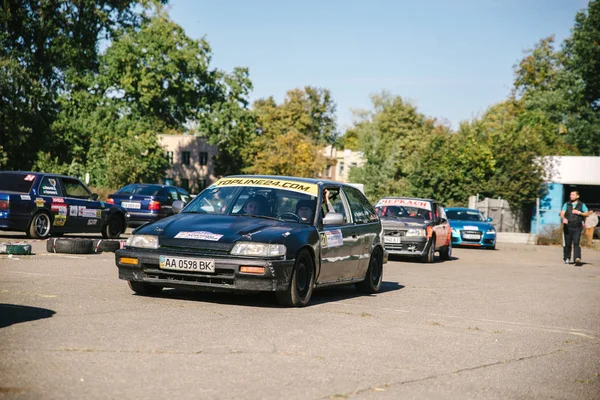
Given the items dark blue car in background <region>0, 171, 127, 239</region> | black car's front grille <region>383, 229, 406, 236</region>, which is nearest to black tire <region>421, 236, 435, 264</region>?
black car's front grille <region>383, 229, 406, 236</region>

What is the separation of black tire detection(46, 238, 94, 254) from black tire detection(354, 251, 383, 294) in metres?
6.46

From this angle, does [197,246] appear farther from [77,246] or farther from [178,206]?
[77,246]

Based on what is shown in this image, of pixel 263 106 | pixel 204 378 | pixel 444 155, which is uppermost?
pixel 263 106

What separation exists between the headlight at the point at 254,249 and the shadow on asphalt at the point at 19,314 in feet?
6.99

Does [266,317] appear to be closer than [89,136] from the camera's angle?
Yes

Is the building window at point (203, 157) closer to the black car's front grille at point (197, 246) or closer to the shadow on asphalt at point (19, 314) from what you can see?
the black car's front grille at point (197, 246)

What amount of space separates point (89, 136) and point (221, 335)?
57166mm

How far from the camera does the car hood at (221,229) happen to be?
9.86 metres

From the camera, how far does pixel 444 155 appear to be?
53.9 metres

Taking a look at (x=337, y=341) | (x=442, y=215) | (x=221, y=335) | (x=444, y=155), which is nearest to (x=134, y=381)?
(x=221, y=335)

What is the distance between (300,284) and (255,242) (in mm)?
904

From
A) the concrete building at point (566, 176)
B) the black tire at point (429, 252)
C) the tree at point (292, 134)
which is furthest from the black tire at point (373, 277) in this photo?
the tree at point (292, 134)

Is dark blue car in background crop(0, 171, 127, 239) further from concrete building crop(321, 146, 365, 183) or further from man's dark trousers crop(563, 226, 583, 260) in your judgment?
concrete building crop(321, 146, 365, 183)

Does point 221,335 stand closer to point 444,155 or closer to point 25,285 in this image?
point 25,285
